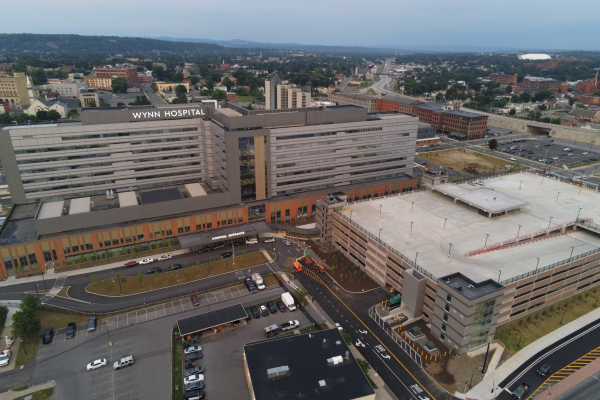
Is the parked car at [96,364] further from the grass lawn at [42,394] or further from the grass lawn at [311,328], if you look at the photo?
the grass lawn at [311,328]

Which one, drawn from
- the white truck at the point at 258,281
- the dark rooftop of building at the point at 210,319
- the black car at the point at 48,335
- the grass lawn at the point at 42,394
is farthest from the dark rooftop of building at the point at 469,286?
the black car at the point at 48,335

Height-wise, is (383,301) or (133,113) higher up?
(133,113)

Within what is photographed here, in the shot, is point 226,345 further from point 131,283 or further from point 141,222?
point 141,222

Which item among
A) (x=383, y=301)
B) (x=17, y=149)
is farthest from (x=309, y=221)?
(x=17, y=149)

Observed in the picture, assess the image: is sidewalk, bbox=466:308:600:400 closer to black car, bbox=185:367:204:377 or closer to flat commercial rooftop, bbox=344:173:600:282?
flat commercial rooftop, bbox=344:173:600:282

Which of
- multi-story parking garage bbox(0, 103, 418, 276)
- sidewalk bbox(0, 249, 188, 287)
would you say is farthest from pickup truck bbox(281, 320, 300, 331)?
sidewalk bbox(0, 249, 188, 287)

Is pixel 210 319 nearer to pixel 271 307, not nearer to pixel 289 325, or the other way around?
pixel 271 307

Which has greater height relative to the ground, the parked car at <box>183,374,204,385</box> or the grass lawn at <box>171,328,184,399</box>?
the parked car at <box>183,374,204,385</box>
